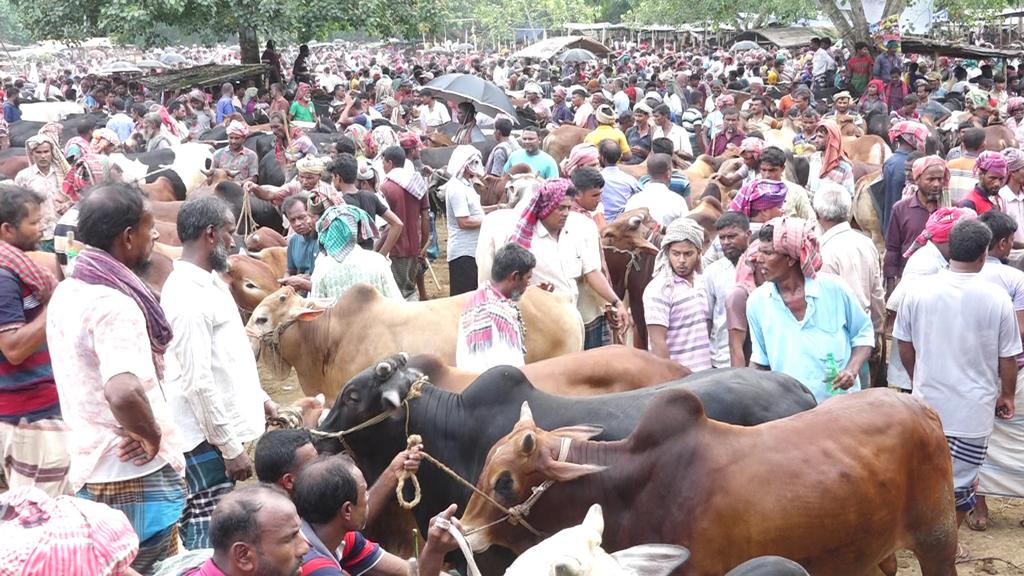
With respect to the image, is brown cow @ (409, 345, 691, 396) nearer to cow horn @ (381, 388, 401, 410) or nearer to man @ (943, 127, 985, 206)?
cow horn @ (381, 388, 401, 410)

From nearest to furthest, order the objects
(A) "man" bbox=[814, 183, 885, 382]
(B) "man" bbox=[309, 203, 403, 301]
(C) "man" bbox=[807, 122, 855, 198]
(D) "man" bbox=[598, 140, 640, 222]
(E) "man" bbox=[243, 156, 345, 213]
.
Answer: (A) "man" bbox=[814, 183, 885, 382] → (B) "man" bbox=[309, 203, 403, 301] → (E) "man" bbox=[243, 156, 345, 213] → (D) "man" bbox=[598, 140, 640, 222] → (C) "man" bbox=[807, 122, 855, 198]

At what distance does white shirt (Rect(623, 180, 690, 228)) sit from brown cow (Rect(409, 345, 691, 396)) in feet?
9.53

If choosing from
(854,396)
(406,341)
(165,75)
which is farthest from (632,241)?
(165,75)

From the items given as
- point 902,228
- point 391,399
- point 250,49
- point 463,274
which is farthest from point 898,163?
point 250,49

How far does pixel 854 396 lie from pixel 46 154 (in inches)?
320

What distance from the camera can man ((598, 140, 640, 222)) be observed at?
32.1ft

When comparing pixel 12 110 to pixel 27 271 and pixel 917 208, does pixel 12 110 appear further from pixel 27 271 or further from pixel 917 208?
pixel 27 271

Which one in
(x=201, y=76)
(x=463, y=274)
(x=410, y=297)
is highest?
(x=201, y=76)

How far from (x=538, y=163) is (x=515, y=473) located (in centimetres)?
727

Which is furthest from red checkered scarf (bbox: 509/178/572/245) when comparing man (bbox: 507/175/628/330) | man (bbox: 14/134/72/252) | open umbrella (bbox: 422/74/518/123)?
open umbrella (bbox: 422/74/518/123)

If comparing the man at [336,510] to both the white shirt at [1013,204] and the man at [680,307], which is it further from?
the white shirt at [1013,204]

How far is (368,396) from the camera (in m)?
4.95

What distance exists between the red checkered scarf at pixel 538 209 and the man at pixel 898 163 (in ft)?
13.6

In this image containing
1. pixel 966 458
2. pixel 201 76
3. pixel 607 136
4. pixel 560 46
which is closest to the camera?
pixel 966 458
